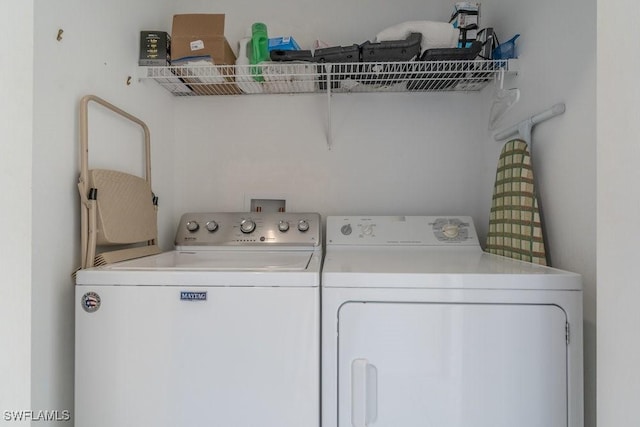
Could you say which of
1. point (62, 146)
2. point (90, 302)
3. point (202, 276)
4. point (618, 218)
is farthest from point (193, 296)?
point (618, 218)

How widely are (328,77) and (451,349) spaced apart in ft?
4.01

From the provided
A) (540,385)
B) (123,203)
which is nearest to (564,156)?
(540,385)

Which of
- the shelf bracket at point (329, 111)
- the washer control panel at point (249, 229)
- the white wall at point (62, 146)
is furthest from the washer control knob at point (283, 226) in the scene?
the white wall at point (62, 146)

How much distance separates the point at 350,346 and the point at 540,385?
0.54 m

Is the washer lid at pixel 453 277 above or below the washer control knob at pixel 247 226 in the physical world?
below

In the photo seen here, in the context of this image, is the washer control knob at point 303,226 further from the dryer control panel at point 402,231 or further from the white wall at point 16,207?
the white wall at point 16,207

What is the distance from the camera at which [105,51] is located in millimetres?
1245

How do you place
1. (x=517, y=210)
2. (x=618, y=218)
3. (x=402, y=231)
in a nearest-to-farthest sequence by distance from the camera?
(x=618, y=218) < (x=517, y=210) < (x=402, y=231)

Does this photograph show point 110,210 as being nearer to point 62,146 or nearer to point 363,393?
point 62,146

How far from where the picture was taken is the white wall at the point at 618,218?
635 millimetres

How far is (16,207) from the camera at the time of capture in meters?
0.92

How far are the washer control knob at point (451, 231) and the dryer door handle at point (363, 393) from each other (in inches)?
35.2

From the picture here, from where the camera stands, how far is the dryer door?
0.92 metres

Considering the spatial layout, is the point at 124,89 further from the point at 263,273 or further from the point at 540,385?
the point at 540,385
